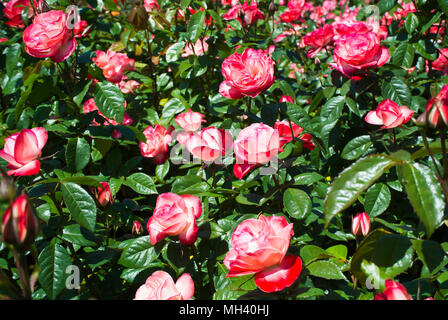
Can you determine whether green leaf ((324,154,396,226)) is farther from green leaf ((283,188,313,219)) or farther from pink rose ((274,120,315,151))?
pink rose ((274,120,315,151))

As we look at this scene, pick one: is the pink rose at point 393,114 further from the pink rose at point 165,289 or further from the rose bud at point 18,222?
the rose bud at point 18,222

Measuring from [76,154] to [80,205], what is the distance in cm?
35

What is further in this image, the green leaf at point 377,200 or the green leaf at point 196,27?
the green leaf at point 196,27

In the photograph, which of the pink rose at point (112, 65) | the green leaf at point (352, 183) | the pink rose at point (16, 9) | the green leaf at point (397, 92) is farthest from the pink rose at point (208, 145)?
the pink rose at point (16, 9)

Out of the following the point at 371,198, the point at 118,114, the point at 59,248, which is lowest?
the point at 371,198

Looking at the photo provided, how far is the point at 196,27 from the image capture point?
1.47 m

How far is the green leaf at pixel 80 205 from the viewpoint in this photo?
0.89 m

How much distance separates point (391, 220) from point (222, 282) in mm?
815

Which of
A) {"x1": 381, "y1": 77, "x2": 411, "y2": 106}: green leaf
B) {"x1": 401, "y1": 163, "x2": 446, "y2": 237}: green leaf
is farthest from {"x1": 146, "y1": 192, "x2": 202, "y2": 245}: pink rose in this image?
{"x1": 381, "y1": 77, "x2": 411, "y2": 106}: green leaf

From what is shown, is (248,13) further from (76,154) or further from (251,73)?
(76,154)

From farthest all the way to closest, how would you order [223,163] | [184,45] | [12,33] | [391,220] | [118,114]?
1. [12,33]
2. [184,45]
3. [391,220]
4. [118,114]
5. [223,163]

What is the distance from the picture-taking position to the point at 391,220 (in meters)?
1.45
